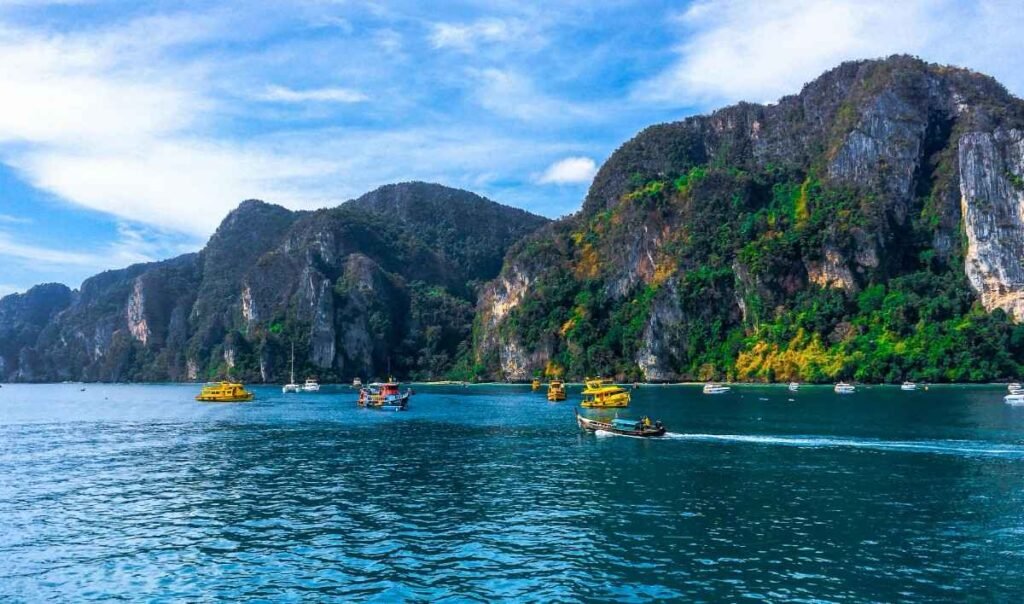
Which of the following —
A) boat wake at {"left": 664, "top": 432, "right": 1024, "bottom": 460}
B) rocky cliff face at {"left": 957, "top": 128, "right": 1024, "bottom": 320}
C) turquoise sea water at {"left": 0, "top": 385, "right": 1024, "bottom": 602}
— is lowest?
turquoise sea water at {"left": 0, "top": 385, "right": 1024, "bottom": 602}

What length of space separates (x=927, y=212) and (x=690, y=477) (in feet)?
590

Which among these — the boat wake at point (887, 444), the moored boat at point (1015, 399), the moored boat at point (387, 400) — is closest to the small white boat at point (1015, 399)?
the moored boat at point (1015, 399)

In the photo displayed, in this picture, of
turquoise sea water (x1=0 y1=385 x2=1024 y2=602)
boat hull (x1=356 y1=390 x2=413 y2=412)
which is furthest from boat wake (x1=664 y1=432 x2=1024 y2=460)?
boat hull (x1=356 y1=390 x2=413 y2=412)

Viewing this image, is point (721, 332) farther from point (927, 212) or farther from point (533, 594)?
point (533, 594)

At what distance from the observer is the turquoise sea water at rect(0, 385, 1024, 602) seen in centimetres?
2569

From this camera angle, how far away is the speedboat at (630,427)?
209ft

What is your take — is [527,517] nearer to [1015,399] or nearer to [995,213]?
[1015,399]

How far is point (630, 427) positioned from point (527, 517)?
32.1m

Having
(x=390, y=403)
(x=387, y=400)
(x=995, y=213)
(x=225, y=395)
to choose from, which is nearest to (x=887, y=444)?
(x=390, y=403)

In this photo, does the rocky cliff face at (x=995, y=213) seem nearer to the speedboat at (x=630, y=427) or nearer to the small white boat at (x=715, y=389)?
the small white boat at (x=715, y=389)

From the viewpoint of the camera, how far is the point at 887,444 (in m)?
57.4

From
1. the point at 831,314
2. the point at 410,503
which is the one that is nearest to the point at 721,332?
the point at 831,314

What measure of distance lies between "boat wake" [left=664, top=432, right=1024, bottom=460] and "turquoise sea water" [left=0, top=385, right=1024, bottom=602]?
1.10 ft

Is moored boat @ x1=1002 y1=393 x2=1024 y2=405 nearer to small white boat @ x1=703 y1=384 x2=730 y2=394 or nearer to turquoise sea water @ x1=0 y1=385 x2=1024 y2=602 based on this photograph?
turquoise sea water @ x1=0 y1=385 x2=1024 y2=602
